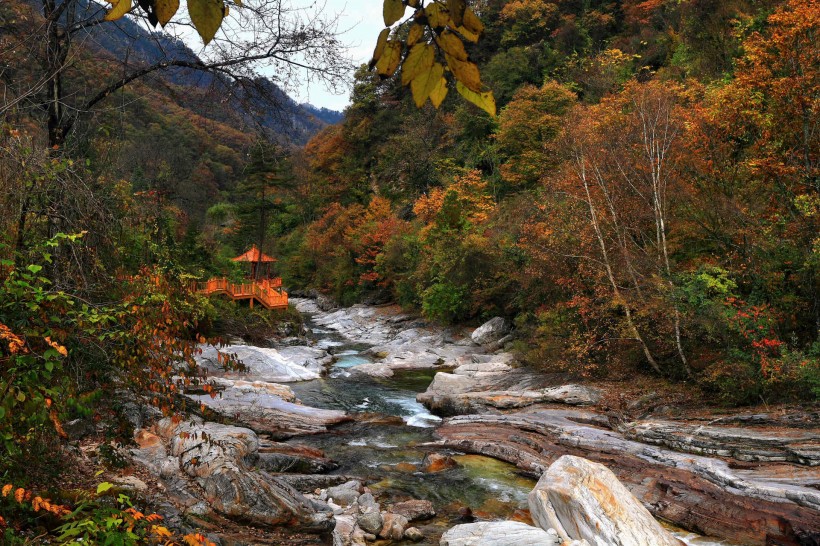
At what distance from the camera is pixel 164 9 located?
1.09m

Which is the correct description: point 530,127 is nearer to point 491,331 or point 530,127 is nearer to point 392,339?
point 491,331

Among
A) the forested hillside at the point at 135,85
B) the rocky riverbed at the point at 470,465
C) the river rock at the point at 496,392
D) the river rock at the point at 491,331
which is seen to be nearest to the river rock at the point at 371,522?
the rocky riverbed at the point at 470,465

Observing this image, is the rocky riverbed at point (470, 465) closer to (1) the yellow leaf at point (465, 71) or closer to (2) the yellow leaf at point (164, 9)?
(2) the yellow leaf at point (164, 9)

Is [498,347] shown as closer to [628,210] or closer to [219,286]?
[628,210]

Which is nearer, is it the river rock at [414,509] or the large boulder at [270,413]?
the river rock at [414,509]

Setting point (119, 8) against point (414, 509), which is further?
point (414, 509)

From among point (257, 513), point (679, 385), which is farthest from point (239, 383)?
point (679, 385)

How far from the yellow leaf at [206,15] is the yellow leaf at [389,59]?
33 cm

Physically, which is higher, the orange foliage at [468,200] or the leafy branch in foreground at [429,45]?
the orange foliage at [468,200]

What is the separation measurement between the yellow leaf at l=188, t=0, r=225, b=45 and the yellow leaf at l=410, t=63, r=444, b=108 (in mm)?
402

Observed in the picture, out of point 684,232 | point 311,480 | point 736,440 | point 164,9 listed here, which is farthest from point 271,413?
point 164,9

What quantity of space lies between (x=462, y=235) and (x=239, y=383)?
14291 mm

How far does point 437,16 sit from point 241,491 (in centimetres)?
580

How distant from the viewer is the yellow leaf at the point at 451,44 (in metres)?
1.05
